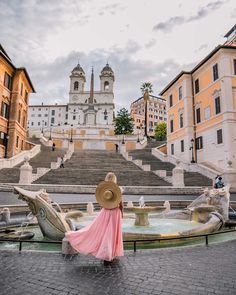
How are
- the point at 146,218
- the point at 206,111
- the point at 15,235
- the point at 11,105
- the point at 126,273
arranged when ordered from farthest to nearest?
the point at 11,105
the point at 206,111
the point at 146,218
the point at 15,235
the point at 126,273

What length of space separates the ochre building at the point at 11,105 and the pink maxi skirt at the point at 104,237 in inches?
1253

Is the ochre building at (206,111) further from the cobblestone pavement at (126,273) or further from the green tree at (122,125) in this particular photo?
the green tree at (122,125)

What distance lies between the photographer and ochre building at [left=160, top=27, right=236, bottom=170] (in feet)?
90.8

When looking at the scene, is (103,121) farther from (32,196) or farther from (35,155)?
(32,196)

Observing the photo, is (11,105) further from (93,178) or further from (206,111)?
(206,111)

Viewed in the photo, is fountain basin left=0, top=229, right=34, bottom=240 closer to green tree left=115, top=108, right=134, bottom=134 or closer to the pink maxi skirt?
the pink maxi skirt

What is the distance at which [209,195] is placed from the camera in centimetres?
1077

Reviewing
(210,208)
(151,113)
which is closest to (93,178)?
(210,208)

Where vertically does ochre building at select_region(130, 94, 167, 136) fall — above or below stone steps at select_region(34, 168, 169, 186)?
above

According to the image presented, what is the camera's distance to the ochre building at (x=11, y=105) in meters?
33.8

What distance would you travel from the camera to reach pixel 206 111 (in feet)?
105

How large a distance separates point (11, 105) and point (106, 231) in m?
35.8

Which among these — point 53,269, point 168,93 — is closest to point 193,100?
point 168,93

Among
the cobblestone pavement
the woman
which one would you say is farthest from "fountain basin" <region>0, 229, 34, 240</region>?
the woman
